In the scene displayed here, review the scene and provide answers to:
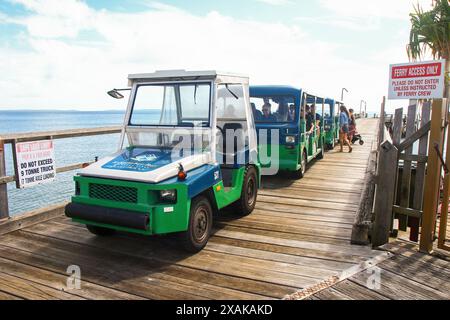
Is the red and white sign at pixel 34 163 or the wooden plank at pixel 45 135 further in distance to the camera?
the red and white sign at pixel 34 163

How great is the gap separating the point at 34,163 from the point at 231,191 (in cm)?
295

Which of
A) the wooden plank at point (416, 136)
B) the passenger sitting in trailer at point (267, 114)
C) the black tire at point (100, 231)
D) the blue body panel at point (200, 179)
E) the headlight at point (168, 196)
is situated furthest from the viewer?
the passenger sitting in trailer at point (267, 114)

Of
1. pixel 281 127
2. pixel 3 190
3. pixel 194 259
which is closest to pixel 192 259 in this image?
pixel 194 259

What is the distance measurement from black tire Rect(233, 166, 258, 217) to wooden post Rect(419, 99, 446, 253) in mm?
2506

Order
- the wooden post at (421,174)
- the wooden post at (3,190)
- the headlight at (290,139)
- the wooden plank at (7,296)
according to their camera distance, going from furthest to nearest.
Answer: the headlight at (290,139), the wooden post at (3,190), the wooden post at (421,174), the wooden plank at (7,296)

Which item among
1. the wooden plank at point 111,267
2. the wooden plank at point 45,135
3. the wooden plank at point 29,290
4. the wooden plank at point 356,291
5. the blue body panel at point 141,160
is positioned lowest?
the wooden plank at point 29,290

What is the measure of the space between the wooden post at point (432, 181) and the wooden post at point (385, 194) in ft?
1.27

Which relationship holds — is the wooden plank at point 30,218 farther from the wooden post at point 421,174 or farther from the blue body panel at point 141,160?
the wooden post at point 421,174

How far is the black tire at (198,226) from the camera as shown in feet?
13.9

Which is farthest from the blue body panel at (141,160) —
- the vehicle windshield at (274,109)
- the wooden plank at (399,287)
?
Answer: the vehicle windshield at (274,109)

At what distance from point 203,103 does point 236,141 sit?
1.07m

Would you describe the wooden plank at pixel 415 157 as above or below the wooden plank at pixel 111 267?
above

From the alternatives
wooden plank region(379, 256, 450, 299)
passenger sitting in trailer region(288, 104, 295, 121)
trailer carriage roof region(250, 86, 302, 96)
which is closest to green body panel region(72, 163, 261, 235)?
wooden plank region(379, 256, 450, 299)
